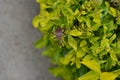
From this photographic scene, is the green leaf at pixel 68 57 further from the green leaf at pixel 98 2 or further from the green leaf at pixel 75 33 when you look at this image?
the green leaf at pixel 98 2

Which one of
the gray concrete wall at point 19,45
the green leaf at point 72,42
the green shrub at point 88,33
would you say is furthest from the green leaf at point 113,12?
the gray concrete wall at point 19,45

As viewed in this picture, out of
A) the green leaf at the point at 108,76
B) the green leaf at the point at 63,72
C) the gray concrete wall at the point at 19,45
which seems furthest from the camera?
the gray concrete wall at the point at 19,45

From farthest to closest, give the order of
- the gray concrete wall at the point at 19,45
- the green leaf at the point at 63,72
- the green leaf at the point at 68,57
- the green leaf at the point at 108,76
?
1. the gray concrete wall at the point at 19,45
2. the green leaf at the point at 63,72
3. the green leaf at the point at 68,57
4. the green leaf at the point at 108,76

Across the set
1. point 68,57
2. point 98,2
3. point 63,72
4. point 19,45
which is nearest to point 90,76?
point 68,57

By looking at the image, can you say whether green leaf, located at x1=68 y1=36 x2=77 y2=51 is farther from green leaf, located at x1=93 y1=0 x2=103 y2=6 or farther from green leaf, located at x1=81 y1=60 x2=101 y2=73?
green leaf, located at x1=93 y1=0 x2=103 y2=6

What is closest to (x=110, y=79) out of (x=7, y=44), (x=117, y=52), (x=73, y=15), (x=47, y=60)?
(x=117, y=52)

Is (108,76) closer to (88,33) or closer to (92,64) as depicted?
(92,64)

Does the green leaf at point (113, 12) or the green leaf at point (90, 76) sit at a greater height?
the green leaf at point (113, 12)

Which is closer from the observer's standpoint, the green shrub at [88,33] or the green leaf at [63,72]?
the green shrub at [88,33]
